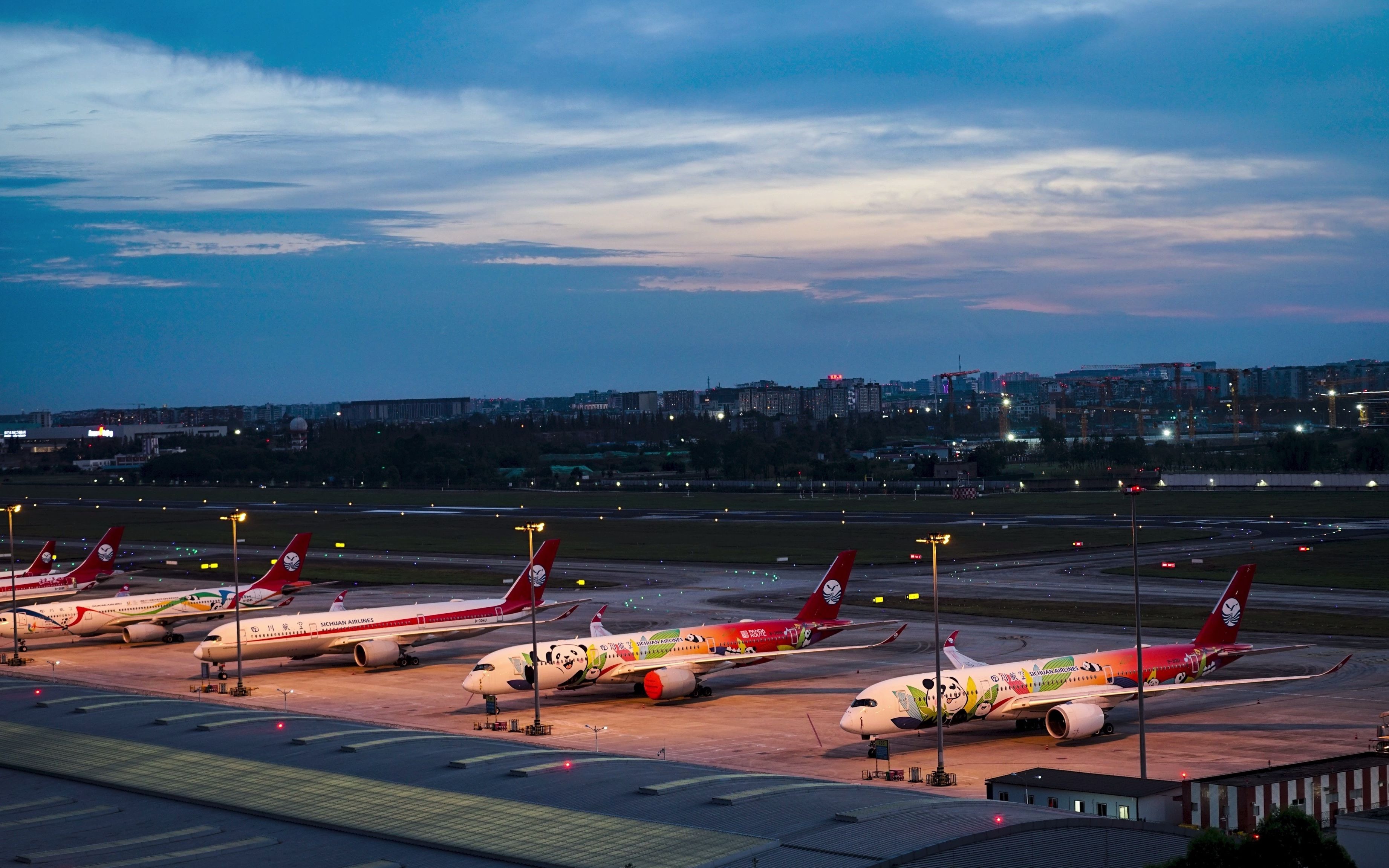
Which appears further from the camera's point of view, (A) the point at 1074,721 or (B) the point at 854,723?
(A) the point at 1074,721

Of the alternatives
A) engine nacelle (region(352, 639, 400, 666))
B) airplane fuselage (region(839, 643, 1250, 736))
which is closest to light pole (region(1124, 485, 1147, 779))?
airplane fuselage (region(839, 643, 1250, 736))

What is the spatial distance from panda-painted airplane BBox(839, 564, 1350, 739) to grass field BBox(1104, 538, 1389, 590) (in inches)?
1730

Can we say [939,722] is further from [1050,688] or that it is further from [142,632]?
[142,632]

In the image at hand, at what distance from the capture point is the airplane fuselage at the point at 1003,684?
167 feet

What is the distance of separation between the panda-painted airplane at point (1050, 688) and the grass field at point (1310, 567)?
144 feet

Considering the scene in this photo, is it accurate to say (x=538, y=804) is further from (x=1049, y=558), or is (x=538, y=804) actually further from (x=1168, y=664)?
(x=1049, y=558)

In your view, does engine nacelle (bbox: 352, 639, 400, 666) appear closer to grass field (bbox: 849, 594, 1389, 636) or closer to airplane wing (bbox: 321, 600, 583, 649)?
airplane wing (bbox: 321, 600, 583, 649)

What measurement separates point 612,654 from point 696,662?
12.6ft

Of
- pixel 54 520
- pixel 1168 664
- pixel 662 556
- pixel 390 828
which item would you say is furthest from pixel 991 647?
pixel 54 520

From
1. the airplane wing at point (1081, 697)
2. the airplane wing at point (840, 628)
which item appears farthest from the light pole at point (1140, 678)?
the airplane wing at point (840, 628)

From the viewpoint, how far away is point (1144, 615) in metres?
83.9

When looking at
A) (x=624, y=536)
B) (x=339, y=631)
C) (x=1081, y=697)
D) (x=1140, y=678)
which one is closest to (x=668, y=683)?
(x=1081, y=697)

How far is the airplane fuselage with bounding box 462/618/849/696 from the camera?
203 feet

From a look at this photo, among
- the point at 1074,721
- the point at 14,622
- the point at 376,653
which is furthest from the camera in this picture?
the point at 14,622
